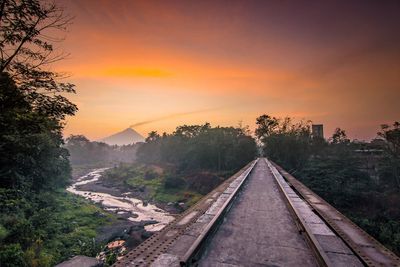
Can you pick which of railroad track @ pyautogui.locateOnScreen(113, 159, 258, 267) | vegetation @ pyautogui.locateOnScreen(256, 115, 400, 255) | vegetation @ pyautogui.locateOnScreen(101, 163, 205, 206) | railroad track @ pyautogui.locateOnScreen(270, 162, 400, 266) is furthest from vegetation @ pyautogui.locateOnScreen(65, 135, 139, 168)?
railroad track @ pyautogui.locateOnScreen(270, 162, 400, 266)

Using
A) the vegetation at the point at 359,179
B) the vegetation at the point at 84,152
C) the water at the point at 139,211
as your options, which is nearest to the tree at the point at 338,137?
the vegetation at the point at 359,179

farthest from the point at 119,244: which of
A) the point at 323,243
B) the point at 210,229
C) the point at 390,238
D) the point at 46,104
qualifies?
the point at 390,238

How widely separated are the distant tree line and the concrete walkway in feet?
153

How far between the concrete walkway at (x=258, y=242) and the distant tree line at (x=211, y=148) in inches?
1831

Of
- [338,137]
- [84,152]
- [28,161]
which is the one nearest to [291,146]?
[338,137]

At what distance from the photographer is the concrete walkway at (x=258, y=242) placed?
13.7ft

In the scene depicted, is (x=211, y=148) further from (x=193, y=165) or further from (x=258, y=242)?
(x=258, y=242)

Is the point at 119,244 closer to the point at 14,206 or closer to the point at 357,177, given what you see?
the point at 14,206

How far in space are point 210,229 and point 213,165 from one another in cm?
5463

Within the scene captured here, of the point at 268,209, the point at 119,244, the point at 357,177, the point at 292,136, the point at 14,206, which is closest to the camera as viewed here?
the point at 268,209

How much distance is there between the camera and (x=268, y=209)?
7.77 metres

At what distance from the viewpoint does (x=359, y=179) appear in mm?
34062

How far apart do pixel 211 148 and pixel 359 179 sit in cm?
3153

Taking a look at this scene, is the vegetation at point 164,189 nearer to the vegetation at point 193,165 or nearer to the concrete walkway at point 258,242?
the vegetation at point 193,165
